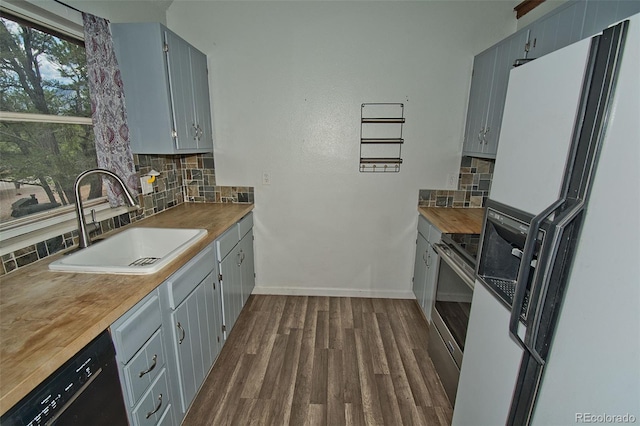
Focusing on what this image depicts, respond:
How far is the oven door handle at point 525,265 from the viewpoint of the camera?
2.53 ft

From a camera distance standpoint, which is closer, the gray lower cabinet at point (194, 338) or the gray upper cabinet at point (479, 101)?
the gray lower cabinet at point (194, 338)

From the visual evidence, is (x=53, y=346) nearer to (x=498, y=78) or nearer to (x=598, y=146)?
(x=598, y=146)

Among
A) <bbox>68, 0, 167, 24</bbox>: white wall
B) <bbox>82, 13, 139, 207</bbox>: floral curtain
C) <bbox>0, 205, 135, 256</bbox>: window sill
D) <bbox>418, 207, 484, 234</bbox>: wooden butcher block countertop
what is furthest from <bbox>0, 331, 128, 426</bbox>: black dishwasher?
<bbox>418, 207, 484, 234</bbox>: wooden butcher block countertop

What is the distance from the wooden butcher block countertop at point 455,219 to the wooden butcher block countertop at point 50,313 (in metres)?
1.73

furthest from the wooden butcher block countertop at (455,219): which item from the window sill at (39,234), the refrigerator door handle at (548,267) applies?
the window sill at (39,234)

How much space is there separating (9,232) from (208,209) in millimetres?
1290

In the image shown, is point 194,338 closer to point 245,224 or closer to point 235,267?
point 235,267

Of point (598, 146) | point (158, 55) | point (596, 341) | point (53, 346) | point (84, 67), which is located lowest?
point (53, 346)

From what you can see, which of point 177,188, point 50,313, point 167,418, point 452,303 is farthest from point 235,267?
point 452,303

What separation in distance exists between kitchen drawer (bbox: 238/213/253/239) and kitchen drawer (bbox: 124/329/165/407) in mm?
1209

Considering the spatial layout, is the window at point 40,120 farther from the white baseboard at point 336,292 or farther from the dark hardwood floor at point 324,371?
the white baseboard at point 336,292

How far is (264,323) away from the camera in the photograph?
2480mm

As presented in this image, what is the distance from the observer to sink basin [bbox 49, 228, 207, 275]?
127cm

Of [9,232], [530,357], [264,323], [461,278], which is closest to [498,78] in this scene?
[461,278]
